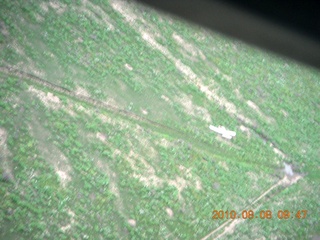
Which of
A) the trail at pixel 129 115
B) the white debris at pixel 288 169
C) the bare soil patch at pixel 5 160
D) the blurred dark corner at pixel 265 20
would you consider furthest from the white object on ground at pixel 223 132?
the bare soil patch at pixel 5 160

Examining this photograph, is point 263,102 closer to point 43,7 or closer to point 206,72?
point 206,72

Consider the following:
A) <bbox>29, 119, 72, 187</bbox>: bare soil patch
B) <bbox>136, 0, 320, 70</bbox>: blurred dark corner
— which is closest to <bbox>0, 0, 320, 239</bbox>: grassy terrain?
<bbox>29, 119, 72, 187</bbox>: bare soil patch

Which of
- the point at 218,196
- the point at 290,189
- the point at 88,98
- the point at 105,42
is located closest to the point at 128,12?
the point at 105,42

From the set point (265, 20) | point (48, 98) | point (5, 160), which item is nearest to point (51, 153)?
point (5, 160)

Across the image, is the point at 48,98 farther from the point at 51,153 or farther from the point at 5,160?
A: the point at 5,160

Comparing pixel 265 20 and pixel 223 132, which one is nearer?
pixel 223 132
